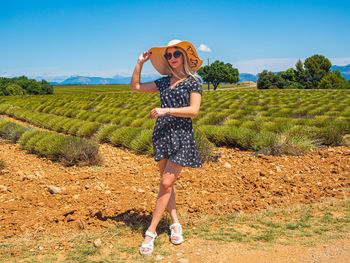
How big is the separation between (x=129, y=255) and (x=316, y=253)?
1.61 m

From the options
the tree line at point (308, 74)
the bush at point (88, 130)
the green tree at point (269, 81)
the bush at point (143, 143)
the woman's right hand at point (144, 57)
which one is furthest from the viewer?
the tree line at point (308, 74)

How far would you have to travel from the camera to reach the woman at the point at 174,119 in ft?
8.90

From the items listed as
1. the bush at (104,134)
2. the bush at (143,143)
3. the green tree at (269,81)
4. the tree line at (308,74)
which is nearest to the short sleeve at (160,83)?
the bush at (143,143)

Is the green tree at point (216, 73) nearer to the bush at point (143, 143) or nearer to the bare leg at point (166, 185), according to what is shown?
the bush at point (143, 143)

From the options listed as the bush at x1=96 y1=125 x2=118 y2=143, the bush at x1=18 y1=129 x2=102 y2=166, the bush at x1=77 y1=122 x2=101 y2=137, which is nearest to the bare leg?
the bush at x1=18 y1=129 x2=102 y2=166

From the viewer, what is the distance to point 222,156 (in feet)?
21.7

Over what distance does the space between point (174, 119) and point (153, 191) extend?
1.92 m

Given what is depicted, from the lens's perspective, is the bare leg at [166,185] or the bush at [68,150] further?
the bush at [68,150]

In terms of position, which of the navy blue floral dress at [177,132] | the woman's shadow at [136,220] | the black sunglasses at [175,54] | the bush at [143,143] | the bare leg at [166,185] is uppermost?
the black sunglasses at [175,54]

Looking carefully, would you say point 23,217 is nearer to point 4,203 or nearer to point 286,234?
point 4,203

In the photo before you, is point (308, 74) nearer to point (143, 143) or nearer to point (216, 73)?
point (216, 73)

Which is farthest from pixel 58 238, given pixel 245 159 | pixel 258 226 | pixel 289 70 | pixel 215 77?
pixel 289 70

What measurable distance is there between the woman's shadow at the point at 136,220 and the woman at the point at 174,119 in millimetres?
413

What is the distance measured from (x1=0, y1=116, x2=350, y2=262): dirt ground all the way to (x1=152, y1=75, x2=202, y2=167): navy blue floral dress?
866mm
